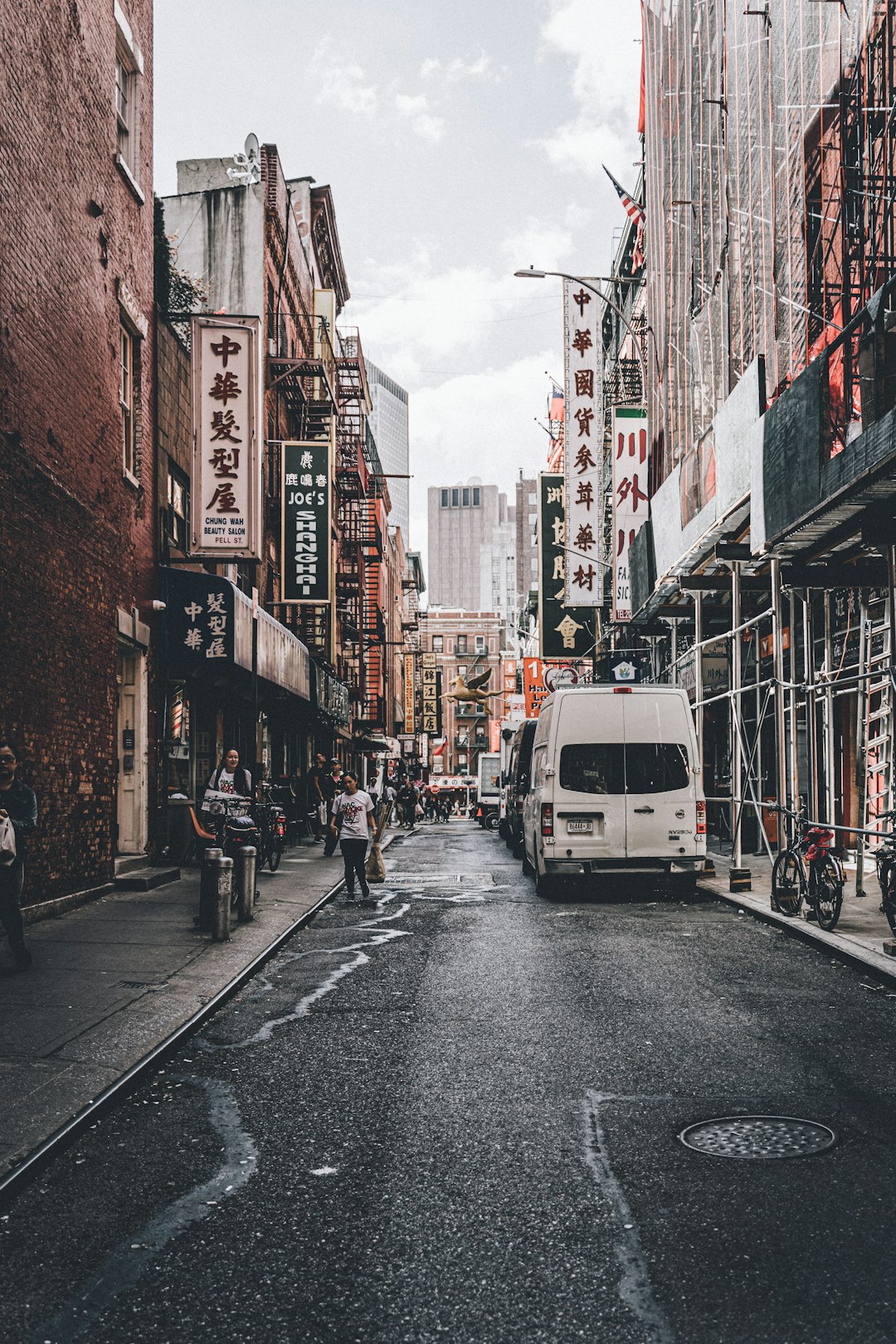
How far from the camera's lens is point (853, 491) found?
10516 mm

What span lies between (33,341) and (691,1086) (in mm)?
9249

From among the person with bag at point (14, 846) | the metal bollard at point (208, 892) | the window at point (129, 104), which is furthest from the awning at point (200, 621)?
the person with bag at point (14, 846)

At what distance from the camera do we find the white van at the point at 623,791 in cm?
1466

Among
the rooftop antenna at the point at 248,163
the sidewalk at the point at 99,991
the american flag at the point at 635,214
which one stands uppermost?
the american flag at the point at 635,214

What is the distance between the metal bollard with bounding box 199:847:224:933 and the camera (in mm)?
11180

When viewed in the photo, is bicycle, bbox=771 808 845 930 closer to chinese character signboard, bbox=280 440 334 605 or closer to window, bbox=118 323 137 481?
window, bbox=118 323 137 481

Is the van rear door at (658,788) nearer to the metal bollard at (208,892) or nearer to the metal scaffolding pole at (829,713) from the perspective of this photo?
the metal scaffolding pole at (829,713)

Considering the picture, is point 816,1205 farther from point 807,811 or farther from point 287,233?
point 287,233

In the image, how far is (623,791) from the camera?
14703 mm

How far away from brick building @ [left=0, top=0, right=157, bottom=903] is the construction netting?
7664 millimetres

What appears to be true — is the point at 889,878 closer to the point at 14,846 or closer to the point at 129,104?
the point at 14,846

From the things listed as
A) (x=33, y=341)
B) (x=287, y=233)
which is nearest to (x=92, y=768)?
(x=33, y=341)

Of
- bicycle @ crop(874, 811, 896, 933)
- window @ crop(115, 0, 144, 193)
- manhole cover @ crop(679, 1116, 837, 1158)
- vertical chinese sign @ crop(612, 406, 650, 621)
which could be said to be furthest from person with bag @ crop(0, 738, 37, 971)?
vertical chinese sign @ crop(612, 406, 650, 621)

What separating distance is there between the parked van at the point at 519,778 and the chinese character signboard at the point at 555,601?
12103 millimetres
